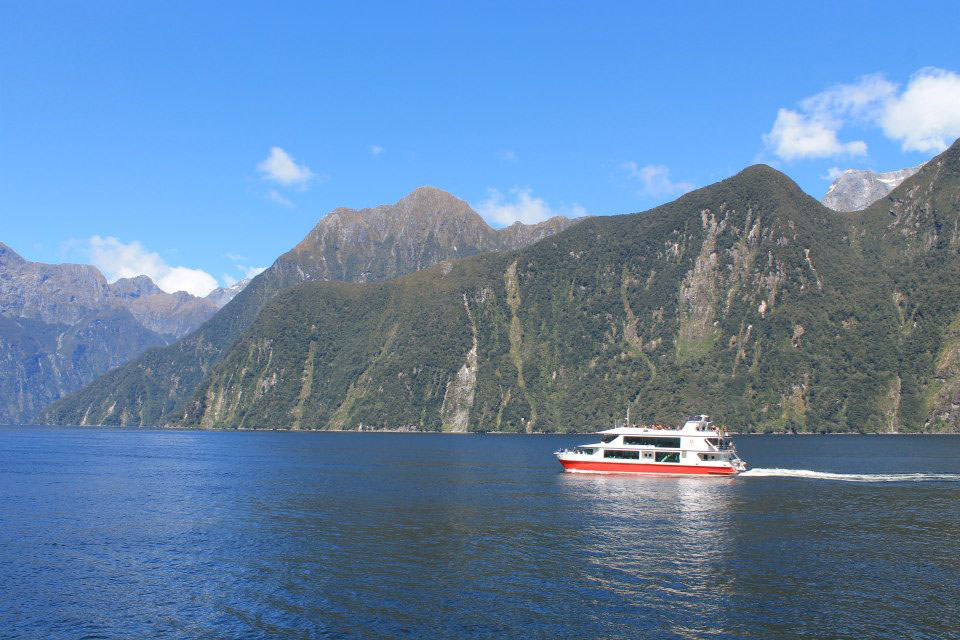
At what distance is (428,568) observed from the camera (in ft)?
203

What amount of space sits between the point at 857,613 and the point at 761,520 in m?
37.5

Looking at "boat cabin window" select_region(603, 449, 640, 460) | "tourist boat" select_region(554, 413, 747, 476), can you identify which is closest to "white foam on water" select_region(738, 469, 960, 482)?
"tourist boat" select_region(554, 413, 747, 476)

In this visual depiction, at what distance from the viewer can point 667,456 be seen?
142125 millimetres

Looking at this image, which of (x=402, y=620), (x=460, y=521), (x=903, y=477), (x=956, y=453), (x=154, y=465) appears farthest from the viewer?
(x=956, y=453)

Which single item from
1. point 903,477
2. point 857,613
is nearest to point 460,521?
point 857,613

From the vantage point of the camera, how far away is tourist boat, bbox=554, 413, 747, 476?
139m

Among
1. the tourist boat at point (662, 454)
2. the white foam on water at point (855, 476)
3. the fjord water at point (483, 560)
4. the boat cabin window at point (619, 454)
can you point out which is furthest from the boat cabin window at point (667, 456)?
the fjord water at point (483, 560)

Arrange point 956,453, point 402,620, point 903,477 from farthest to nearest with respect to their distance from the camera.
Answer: point 956,453 → point 903,477 → point 402,620

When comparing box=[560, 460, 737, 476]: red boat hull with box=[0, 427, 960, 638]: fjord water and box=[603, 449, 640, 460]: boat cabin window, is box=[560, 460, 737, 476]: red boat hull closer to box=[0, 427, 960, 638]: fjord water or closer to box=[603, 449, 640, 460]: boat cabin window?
box=[603, 449, 640, 460]: boat cabin window

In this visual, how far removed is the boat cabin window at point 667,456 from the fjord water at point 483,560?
1924 cm

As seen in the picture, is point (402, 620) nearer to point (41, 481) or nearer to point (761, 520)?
point (761, 520)

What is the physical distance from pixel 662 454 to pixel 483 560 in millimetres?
85551

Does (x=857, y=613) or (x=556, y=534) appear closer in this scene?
(x=857, y=613)

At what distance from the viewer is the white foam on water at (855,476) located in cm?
12656
